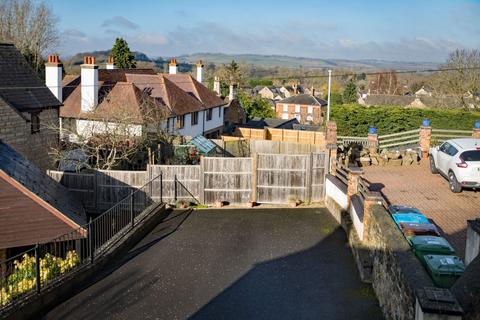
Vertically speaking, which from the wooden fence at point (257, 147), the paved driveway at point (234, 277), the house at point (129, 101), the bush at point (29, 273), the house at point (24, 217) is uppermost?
the house at point (129, 101)

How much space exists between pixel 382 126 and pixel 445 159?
67.3 ft

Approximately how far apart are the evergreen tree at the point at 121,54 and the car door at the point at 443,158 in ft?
Result: 117

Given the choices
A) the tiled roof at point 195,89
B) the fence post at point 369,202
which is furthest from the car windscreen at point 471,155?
the tiled roof at point 195,89

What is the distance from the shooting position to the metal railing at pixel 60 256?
10.4m

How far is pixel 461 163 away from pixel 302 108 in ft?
206

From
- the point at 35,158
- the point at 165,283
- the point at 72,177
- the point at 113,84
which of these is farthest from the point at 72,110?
the point at 165,283

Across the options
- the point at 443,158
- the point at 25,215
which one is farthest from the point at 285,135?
the point at 25,215

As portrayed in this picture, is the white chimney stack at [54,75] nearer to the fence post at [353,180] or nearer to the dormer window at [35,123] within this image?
the dormer window at [35,123]

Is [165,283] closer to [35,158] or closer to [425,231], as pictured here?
[425,231]

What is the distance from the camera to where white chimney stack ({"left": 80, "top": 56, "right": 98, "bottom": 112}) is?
28.2m

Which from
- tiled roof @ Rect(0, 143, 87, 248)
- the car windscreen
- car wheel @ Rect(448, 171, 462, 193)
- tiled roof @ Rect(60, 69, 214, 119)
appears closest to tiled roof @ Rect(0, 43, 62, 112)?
tiled roof @ Rect(60, 69, 214, 119)

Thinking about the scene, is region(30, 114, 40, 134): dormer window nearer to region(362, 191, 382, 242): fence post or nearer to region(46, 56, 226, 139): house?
region(46, 56, 226, 139): house

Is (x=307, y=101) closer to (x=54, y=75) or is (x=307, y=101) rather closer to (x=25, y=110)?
(x=54, y=75)

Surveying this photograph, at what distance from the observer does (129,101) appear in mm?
28422
